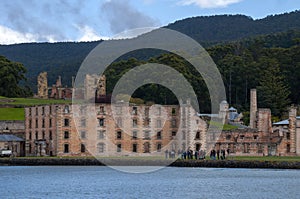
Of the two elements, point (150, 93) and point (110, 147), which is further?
point (150, 93)

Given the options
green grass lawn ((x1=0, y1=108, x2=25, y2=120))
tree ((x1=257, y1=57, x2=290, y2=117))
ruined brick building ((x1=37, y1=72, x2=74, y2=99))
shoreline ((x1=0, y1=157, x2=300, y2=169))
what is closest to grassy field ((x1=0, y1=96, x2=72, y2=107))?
green grass lawn ((x1=0, y1=108, x2=25, y2=120))

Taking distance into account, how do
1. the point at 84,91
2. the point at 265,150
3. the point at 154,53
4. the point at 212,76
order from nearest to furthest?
the point at 265,150
the point at 84,91
the point at 212,76
the point at 154,53

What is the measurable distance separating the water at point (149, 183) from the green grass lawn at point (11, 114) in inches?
977

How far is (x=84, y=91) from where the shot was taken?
113375mm

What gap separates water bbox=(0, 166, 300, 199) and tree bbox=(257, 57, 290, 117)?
4534 cm

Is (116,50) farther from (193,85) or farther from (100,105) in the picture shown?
(100,105)

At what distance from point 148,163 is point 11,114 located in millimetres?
33835

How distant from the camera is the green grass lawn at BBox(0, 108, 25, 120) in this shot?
10655 cm

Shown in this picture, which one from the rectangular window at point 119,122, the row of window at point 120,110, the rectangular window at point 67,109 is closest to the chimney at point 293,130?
the row of window at point 120,110

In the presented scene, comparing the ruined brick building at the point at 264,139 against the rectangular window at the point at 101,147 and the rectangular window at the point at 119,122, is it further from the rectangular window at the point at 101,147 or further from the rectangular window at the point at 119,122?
the rectangular window at the point at 101,147

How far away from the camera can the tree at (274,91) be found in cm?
12444

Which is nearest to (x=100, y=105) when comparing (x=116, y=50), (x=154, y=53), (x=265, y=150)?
(x=265, y=150)

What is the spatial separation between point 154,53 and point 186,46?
34353 millimetres

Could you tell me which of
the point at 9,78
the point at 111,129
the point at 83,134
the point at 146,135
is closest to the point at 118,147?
the point at 111,129
